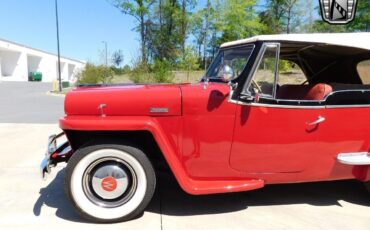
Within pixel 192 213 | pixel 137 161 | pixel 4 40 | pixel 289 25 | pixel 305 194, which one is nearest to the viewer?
pixel 137 161

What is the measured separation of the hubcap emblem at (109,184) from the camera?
133 inches

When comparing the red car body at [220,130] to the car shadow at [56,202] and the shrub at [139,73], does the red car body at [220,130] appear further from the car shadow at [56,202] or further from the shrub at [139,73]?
the shrub at [139,73]

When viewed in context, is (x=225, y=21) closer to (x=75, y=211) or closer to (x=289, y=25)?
(x=289, y=25)

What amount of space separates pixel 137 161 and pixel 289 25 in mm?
41036

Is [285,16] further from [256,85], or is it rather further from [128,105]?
[128,105]

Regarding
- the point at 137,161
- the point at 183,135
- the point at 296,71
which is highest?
the point at 296,71

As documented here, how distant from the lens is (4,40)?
171 ft

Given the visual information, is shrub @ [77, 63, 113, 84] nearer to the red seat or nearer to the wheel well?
the red seat

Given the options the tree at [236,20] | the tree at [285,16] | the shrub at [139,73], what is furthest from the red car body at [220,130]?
the tree at [285,16]

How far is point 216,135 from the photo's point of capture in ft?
11.1

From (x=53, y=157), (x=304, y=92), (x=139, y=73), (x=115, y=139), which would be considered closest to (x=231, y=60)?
(x=304, y=92)

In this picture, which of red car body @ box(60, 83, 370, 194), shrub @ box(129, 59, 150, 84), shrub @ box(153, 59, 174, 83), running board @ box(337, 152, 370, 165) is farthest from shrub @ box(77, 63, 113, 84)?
running board @ box(337, 152, 370, 165)

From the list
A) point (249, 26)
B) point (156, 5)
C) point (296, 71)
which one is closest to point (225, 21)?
point (249, 26)

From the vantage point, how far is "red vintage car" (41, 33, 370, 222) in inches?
131
